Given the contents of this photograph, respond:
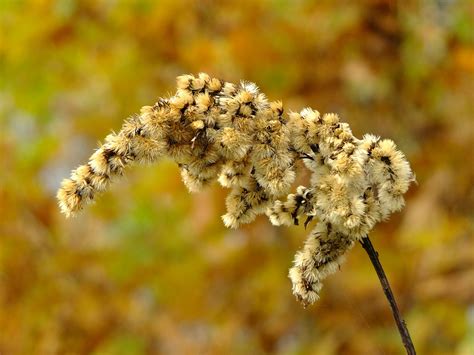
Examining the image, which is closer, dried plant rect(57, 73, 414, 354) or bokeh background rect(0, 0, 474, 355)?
dried plant rect(57, 73, 414, 354)

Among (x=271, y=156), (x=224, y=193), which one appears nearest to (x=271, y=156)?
(x=271, y=156)

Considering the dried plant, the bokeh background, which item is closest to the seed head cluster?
the dried plant

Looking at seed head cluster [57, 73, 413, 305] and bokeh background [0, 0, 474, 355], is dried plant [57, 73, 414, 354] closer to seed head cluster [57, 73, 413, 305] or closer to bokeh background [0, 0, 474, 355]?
seed head cluster [57, 73, 413, 305]

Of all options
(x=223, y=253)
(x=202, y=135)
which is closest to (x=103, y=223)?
(x=223, y=253)

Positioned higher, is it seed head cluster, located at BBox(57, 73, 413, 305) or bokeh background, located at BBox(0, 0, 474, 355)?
bokeh background, located at BBox(0, 0, 474, 355)

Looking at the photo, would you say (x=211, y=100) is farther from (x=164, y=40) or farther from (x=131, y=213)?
(x=131, y=213)

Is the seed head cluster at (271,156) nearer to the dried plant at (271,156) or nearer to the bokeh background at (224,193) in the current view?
the dried plant at (271,156)
